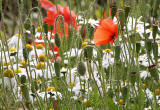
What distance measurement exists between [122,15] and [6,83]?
398mm

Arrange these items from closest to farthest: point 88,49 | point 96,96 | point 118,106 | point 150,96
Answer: point 88,49
point 96,96
point 118,106
point 150,96

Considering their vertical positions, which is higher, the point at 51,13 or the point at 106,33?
the point at 51,13

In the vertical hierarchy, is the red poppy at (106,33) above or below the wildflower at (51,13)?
below

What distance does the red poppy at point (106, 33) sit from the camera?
3.00 ft

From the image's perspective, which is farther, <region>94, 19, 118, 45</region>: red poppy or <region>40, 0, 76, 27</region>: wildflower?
<region>40, 0, 76, 27</region>: wildflower

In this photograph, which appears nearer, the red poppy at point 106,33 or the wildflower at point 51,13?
the red poppy at point 106,33

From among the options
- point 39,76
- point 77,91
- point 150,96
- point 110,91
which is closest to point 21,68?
point 39,76

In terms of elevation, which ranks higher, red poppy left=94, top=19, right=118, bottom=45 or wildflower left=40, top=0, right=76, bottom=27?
wildflower left=40, top=0, right=76, bottom=27

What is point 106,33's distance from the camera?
3.05 ft

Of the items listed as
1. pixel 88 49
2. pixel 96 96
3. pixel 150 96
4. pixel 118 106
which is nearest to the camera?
pixel 88 49

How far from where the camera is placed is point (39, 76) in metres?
1.19

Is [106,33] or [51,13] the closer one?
[106,33]

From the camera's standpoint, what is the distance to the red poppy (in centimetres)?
91

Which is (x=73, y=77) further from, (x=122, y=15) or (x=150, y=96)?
(x=122, y=15)
